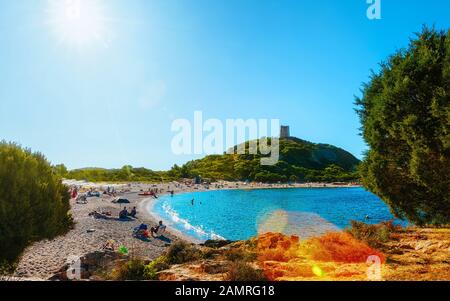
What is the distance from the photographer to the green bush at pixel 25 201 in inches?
510

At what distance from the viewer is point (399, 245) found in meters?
19.7

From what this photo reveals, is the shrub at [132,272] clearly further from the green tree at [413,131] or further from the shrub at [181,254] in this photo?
the green tree at [413,131]

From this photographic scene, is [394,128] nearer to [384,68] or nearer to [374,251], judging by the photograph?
[384,68]

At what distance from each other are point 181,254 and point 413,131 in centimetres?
1399

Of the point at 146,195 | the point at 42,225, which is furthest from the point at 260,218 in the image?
the point at 42,225

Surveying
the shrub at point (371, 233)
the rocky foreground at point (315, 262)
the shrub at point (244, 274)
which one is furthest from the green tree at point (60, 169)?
the shrub at point (371, 233)

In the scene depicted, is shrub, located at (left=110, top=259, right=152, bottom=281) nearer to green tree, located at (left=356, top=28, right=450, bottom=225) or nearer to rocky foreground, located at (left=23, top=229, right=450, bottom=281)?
rocky foreground, located at (left=23, top=229, right=450, bottom=281)

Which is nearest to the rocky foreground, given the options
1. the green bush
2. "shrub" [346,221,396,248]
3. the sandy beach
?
"shrub" [346,221,396,248]

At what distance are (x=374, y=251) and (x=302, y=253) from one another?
363cm

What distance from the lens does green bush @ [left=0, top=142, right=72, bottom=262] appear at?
42.5 feet

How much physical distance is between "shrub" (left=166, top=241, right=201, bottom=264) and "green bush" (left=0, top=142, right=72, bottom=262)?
20.7 ft

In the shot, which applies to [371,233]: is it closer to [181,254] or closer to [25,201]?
[181,254]

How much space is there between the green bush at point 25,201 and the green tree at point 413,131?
1741cm

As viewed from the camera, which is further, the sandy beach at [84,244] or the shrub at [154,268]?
the sandy beach at [84,244]
